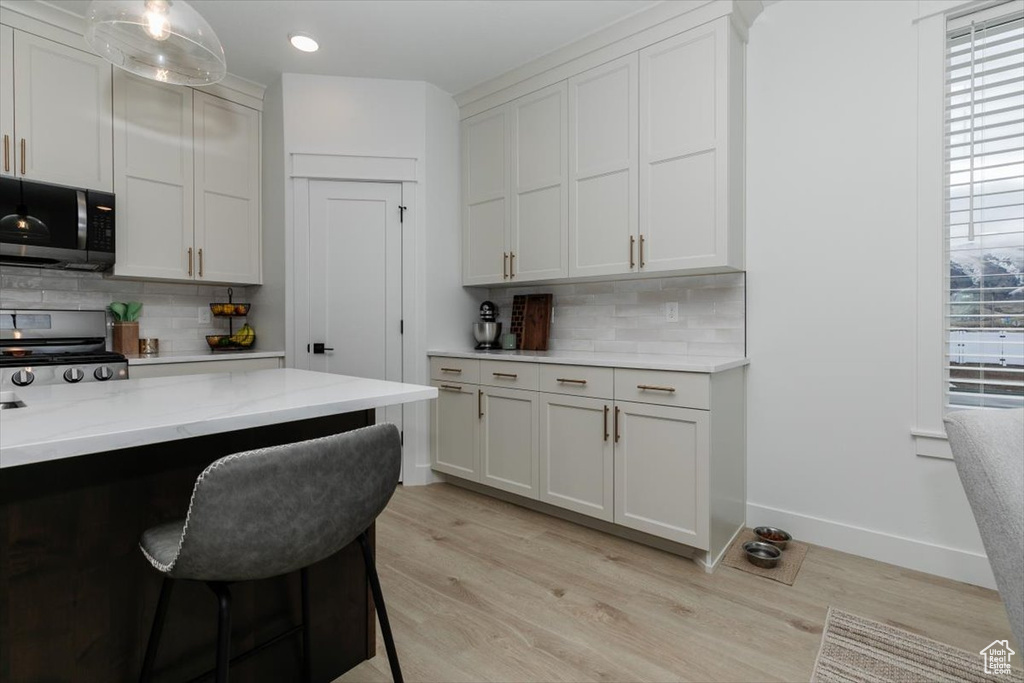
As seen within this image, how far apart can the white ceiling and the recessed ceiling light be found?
0.12 ft

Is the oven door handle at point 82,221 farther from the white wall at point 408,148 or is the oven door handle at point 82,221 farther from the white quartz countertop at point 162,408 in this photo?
the white quartz countertop at point 162,408

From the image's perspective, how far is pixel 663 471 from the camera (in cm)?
236

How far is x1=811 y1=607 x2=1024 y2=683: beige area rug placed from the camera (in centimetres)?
155

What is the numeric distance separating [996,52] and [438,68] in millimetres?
2907

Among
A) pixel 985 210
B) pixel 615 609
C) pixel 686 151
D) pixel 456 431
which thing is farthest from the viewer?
pixel 456 431

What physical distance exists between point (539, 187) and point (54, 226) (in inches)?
108

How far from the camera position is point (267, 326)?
3.63m

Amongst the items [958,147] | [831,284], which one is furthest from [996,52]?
[831,284]

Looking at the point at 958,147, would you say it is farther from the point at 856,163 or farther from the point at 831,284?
the point at 831,284

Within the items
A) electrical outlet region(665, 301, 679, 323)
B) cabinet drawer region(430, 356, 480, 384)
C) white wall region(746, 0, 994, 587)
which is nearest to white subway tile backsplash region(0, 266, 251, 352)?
cabinet drawer region(430, 356, 480, 384)

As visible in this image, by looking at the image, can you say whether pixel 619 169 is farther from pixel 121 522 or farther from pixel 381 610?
pixel 121 522

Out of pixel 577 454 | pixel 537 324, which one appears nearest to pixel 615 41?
pixel 537 324

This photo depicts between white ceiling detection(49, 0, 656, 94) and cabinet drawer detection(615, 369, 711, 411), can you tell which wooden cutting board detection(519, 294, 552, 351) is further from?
white ceiling detection(49, 0, 656, 94)

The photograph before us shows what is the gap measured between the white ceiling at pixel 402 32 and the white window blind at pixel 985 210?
1.49m
